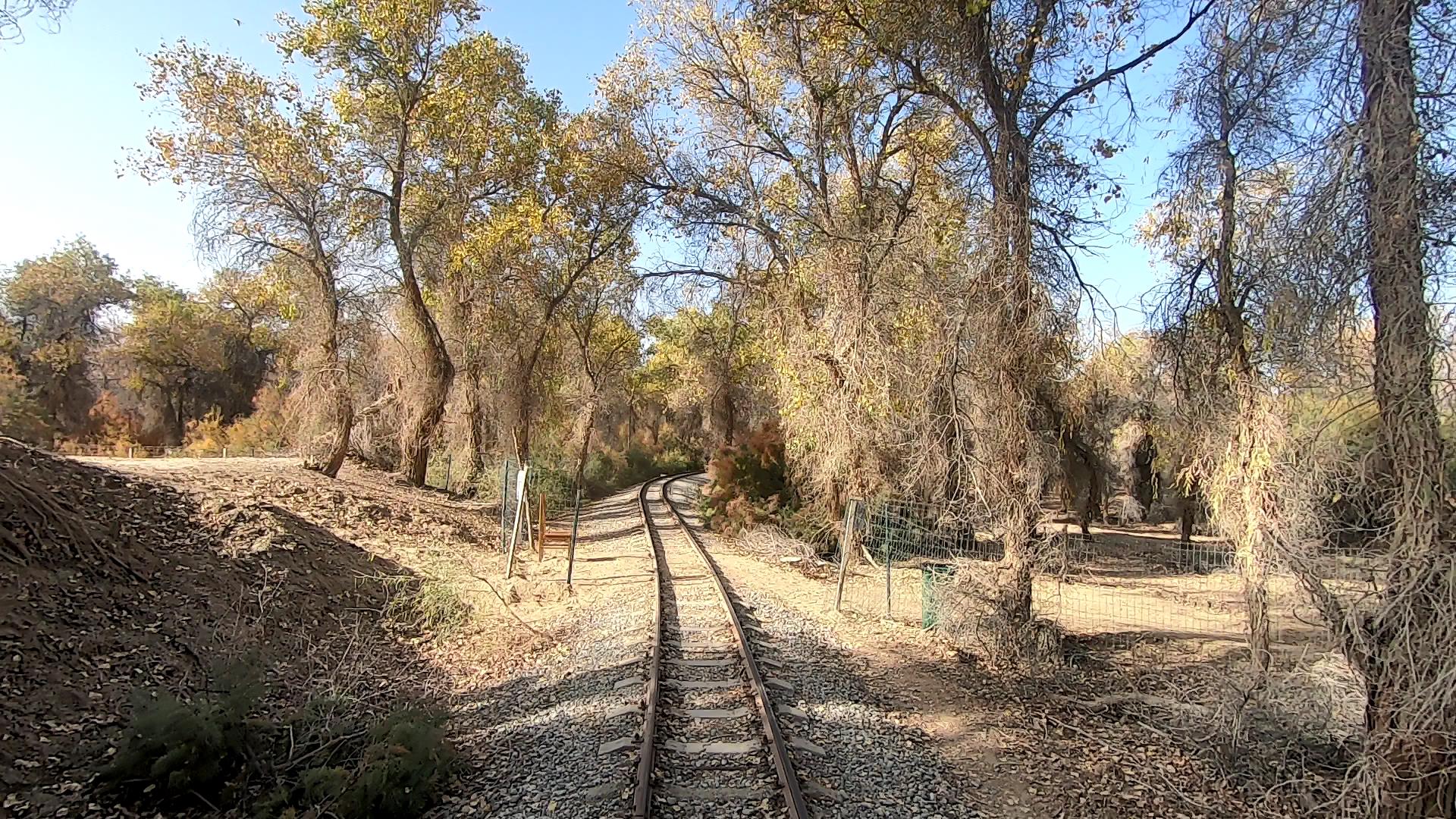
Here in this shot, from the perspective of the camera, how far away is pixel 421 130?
18.7m

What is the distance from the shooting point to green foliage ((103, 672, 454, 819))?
4895 millimetres

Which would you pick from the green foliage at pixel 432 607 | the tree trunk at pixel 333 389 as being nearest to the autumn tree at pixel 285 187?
the tree trunk at pixel 333 389

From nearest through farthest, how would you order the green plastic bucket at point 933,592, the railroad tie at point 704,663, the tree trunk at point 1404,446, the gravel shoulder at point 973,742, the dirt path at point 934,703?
the tree trunk at point 1404,446
the gravel shoulder at point 973,742
the dirt path at point 934,703
the railroad tie at point 704,663
the green plastic bucket at point 933,592

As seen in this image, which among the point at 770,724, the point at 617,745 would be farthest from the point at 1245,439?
the point at 617,745

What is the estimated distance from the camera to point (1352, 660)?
4.99 metres

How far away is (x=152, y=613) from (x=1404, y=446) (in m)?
9.82

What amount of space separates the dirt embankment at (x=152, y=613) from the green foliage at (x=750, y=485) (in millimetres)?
9480

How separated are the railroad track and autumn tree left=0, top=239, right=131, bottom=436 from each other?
33.4 metres

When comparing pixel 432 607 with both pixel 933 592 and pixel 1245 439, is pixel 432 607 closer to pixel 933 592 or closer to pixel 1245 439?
pixel 933 592

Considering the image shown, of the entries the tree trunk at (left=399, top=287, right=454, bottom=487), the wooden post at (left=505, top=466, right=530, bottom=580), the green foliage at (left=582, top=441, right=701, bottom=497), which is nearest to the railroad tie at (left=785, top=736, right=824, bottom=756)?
the wooden post at (left=505, top=466, right=530, bottom=580)

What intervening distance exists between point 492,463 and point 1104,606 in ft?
55.1

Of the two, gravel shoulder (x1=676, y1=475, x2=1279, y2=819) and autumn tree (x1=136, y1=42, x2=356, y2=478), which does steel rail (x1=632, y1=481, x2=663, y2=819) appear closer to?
gravel shoulder (x1=676, y1=475, x2=1279, y2=819)

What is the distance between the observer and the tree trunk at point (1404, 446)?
4.44 meters

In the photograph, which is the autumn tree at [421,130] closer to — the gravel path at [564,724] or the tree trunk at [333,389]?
the tree trunk at [333,389]
